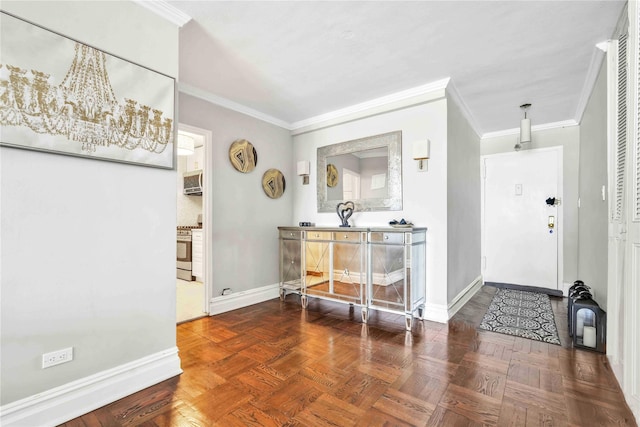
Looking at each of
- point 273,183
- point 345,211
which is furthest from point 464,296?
point 273,183

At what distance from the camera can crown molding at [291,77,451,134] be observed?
3.12 m

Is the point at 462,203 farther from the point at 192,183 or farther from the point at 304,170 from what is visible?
the point at 192,183

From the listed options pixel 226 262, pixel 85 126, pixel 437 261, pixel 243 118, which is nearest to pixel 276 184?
pixel 243 118

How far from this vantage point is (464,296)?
Answer: 372 centimetres

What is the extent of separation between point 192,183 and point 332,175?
9.81 ft

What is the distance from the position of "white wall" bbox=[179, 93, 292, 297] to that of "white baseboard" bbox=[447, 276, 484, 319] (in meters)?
2.21

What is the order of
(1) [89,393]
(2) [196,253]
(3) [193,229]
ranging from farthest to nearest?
(3) [193,229] → (2) [196,253] → (1) [89,393]

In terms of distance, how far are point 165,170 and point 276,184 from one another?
7.16ft

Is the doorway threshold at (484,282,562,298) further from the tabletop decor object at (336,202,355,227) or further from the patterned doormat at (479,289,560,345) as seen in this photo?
the tabletop decor object at (336,202,355,227)

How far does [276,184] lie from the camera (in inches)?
162

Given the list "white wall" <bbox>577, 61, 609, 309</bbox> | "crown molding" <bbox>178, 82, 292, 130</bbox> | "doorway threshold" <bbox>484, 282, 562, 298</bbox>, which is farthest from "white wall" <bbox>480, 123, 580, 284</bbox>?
"crown molding" <bbox>178, 82, 292, 130</bbox>

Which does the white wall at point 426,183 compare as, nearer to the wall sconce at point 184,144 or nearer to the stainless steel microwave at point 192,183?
the wall sconce at point 184,144

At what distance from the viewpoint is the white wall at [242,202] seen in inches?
133

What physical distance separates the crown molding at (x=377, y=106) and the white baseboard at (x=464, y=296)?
2.23 m
